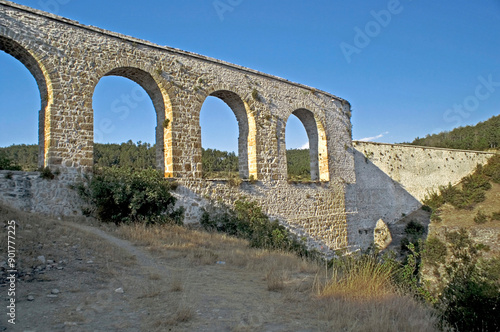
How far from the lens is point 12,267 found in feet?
14.8

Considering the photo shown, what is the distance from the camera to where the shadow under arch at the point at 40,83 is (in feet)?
26.7

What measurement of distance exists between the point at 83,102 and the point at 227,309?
7.33m

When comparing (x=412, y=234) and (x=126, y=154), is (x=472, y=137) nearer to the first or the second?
(x=412, y=234)

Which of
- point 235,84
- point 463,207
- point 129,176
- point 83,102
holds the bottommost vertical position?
point 463,207

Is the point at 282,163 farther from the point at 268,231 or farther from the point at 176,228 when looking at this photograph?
the point at 176,228

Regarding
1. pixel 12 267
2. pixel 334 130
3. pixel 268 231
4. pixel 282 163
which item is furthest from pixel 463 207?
pixel 12 267

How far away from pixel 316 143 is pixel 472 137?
33.5 m

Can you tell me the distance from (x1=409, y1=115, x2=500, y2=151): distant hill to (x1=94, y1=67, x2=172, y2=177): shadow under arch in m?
32.6

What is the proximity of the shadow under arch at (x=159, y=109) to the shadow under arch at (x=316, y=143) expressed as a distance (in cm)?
591

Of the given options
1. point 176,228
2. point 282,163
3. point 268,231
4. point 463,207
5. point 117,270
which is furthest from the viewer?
point 463,207

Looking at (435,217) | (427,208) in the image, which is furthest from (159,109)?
(427,208)

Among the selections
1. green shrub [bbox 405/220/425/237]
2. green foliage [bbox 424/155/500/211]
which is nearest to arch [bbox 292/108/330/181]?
green shrub [bbox 405/220/425/237]

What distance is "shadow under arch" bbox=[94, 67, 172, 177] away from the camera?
10.1m

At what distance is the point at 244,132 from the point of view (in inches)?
490
